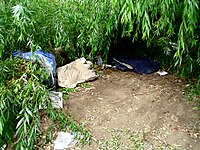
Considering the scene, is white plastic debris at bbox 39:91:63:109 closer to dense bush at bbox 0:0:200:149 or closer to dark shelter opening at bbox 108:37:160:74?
dense bush at bbox 0:0:200:149

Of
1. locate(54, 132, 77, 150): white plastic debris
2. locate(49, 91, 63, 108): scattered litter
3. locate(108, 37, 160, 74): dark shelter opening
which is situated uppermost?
locate(108, 37, 160, 74): dark shelter opening

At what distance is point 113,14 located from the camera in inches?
109

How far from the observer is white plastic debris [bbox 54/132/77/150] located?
2.25m

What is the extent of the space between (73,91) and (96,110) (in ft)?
1.53

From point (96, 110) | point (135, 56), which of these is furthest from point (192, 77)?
point (96, 110)

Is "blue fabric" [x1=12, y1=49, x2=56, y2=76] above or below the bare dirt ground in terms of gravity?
above

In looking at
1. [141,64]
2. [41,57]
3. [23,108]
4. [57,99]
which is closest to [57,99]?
[57,99]

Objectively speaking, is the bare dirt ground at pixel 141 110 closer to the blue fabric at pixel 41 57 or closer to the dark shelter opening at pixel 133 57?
the dark shelter opening at pixel 133 57

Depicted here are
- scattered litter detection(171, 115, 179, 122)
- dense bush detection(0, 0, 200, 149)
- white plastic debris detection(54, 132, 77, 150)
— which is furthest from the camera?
scattered litter detection(171, 115, 179, 122)

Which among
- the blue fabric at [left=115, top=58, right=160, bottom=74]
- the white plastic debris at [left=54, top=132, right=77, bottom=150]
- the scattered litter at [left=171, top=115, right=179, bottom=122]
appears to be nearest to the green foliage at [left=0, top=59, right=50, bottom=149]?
the white plastic debris at [left=54, top=132, right=77, bottom=150]

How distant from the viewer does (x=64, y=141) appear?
229cm

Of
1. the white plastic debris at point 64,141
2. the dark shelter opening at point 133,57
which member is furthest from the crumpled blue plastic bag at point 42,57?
the dark shelter opening at point 133,57

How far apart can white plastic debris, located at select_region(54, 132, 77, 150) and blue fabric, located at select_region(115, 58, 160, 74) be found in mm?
1510

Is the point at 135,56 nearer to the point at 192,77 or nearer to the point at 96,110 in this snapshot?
the point at 192,77
